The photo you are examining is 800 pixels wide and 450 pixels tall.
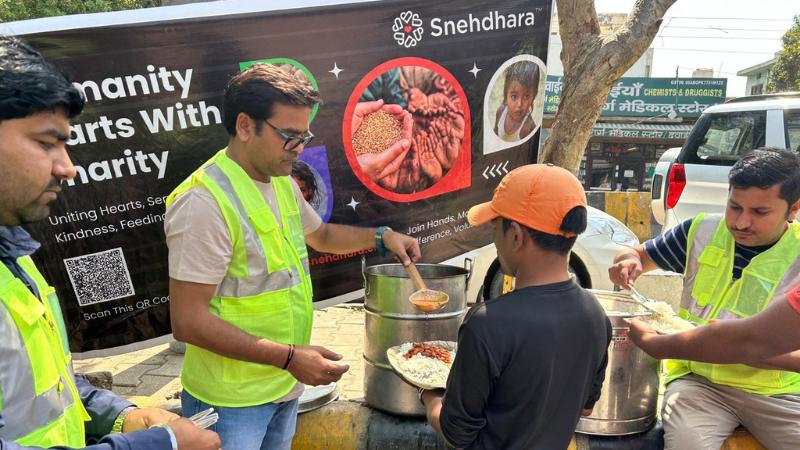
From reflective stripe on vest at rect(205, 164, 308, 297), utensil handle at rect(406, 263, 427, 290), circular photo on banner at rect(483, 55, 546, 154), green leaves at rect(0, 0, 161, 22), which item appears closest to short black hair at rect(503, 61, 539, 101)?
circular photo on banner at rect(483, 55, 546, 154)

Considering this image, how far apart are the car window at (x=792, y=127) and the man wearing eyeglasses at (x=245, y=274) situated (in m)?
7.07

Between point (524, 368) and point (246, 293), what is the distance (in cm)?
91

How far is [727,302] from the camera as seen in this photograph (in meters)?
2.46

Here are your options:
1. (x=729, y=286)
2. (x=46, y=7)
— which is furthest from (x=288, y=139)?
(x=46, y=7)

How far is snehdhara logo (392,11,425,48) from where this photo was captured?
2.97 metres

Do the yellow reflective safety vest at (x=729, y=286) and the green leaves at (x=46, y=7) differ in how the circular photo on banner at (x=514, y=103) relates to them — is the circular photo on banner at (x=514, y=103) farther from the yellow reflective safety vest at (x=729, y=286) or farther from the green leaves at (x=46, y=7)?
the green leaves at (x=46, y=7)

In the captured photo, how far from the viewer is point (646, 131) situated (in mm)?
20688

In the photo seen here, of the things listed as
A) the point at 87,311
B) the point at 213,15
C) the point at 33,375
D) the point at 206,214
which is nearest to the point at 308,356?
the point at 206,214

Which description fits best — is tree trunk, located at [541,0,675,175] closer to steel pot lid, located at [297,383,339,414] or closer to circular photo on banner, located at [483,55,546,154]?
circular photo on banner, located at [483,55,546,154]

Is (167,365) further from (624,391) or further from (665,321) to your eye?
(665,321)

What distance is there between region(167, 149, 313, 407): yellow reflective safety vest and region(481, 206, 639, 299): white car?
4.06 metres

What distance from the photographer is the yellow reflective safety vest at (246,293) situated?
6.17 ft

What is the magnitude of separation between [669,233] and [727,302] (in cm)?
46

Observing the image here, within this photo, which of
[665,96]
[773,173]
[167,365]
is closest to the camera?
[773,173]
